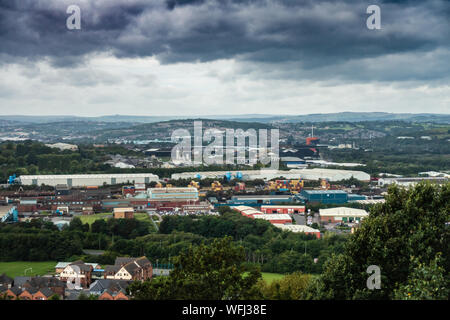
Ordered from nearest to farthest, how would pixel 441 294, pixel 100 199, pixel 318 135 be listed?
pixel 441 294
pixel 100 199
pixel 318 135

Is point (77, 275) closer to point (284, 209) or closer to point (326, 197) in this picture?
point (284, 209)

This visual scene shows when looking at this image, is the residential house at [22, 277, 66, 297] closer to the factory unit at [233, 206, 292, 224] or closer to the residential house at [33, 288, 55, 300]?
the residential house at [33, 288, 55, 300]

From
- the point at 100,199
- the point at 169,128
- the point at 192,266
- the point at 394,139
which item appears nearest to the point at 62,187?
the point at 100,199

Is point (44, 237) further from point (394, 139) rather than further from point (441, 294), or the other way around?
point (394, 139)

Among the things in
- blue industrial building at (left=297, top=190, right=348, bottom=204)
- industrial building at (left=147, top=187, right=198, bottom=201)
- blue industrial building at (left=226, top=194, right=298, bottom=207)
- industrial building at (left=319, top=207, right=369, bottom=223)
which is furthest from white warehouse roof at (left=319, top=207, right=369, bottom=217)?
industrial building at (left=147, top=187, right=198, bottom=201)

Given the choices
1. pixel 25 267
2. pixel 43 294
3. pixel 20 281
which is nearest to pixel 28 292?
pixel 43 294

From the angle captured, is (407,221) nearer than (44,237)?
Yes
